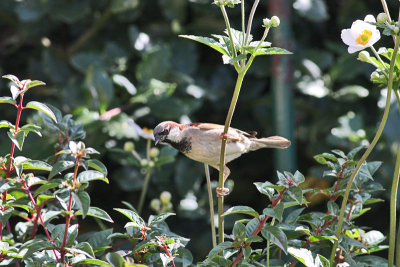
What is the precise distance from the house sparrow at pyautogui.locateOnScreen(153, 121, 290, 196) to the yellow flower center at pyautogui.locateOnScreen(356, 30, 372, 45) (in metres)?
0.26

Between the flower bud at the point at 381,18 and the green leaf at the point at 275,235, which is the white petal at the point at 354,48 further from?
the green leaf at the point at 275,235

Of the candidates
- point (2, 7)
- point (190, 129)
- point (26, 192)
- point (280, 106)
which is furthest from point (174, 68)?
point (26, 192)

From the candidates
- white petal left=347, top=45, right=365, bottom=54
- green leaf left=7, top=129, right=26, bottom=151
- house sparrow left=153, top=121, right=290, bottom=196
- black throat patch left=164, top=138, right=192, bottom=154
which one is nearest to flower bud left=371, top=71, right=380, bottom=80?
white petal left=347, top=45, right=365, bottom=54

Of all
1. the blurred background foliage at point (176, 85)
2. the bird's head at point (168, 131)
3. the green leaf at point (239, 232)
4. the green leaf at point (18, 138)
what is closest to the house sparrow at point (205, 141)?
the bird's head at point (168, 131)

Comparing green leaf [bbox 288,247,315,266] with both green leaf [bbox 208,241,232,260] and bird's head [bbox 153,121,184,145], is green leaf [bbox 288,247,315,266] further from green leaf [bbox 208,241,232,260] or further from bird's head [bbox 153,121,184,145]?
bird's head [bbox 153,121,184,145]

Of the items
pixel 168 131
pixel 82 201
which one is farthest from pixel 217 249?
pixel 168 131

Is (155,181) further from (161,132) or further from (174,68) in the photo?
(161,132)

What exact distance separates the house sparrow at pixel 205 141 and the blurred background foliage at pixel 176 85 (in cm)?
54

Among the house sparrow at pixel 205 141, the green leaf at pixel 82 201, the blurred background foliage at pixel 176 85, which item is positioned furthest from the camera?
the blurred background foliage at pixel 176 85

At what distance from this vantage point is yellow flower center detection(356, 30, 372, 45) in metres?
0.95

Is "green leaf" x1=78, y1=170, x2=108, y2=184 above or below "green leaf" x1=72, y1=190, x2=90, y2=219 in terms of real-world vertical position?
above

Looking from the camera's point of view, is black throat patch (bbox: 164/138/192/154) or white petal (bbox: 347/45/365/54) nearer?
white petal (bbox: 347/45/365/54)

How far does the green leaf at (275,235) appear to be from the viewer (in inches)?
34.6

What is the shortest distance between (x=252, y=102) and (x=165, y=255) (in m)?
1.35
